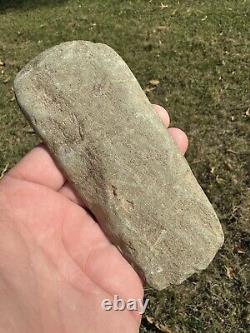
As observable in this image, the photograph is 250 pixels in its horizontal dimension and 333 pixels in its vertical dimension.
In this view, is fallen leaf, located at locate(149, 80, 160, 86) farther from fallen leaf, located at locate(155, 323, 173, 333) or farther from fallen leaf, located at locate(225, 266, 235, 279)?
fallen leaf, located at locate(155, 323, 173, 333)

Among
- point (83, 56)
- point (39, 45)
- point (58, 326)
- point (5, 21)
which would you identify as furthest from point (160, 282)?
point (5, 21)

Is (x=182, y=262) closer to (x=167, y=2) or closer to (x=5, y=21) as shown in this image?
(x=167, y=2)

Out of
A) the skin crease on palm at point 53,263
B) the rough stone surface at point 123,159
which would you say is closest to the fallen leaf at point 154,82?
the skin crease on palm at point 53,263

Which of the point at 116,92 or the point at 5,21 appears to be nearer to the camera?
the point at 116,92

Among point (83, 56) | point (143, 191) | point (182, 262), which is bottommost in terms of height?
point (182, 262)

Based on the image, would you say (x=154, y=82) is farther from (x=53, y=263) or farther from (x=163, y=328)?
(x=53, y=263)

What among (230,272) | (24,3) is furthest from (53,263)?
(24,3)
